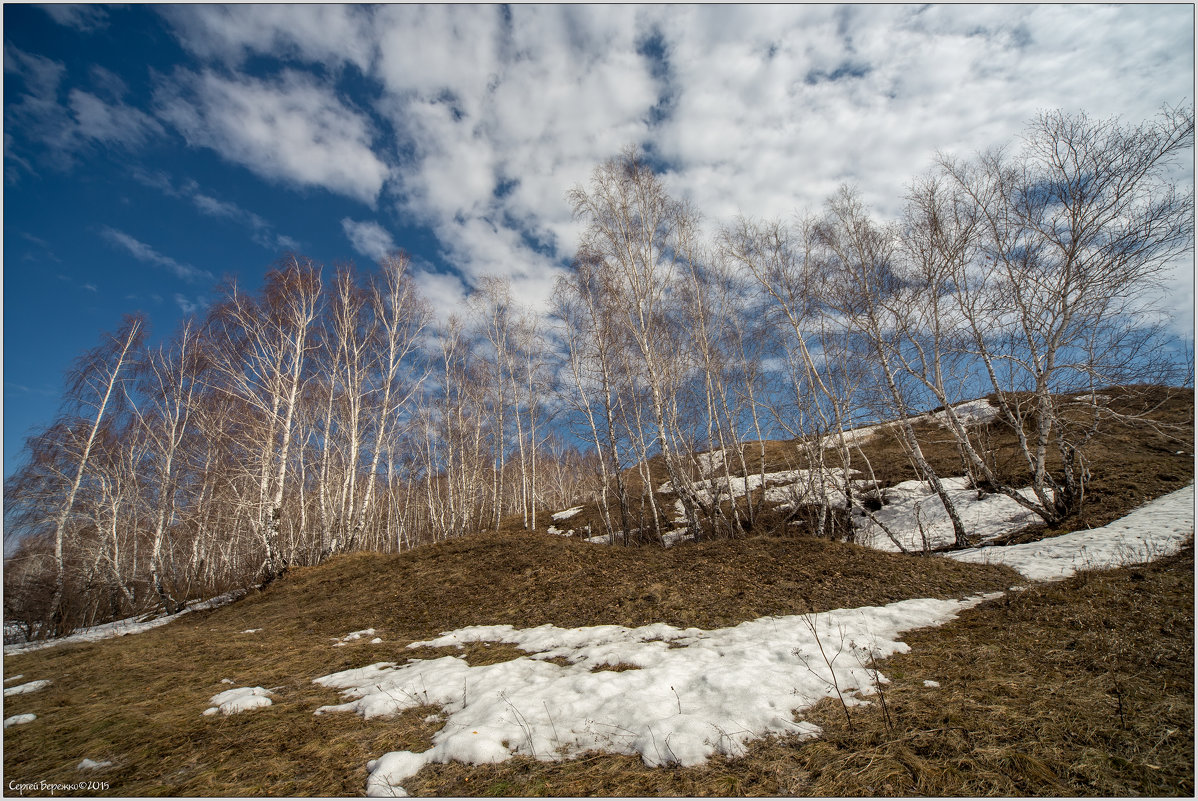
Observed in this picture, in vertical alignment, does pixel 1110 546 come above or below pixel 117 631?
below

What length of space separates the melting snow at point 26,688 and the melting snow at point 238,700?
335 cm

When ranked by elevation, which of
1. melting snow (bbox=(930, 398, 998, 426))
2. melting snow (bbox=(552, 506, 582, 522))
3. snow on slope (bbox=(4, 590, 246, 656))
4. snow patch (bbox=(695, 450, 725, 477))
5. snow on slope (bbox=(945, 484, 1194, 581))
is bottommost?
snow on slope (bbox=(945, 484, 1194, 581))

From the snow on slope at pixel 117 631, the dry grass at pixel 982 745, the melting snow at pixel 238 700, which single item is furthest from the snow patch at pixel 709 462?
the snow on slope at pixel 117 631

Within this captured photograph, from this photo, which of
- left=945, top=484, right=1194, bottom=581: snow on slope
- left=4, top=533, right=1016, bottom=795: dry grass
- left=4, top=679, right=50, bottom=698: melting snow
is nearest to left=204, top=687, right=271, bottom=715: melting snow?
left=4, top=533, right=1016, bottom=795: dry grass

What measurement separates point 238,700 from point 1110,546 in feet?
39.3

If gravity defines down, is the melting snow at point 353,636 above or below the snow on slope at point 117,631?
below

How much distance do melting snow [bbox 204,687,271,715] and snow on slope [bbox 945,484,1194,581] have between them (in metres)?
A: 9.78

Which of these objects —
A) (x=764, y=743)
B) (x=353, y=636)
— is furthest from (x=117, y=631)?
(x=764, y=743)

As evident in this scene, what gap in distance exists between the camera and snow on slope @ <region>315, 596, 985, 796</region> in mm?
2895

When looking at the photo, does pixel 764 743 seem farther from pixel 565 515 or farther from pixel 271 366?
pixel 565 515

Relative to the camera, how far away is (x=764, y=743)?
2.78 meters

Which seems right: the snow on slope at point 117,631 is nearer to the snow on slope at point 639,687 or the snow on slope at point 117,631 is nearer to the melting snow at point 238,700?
the melting snow at point 238,700

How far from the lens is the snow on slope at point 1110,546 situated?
21.1 ft

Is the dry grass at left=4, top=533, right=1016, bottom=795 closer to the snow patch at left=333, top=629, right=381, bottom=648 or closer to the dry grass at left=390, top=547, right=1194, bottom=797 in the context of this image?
the snow patch at left=333, top=629, right=381, bottom=648
